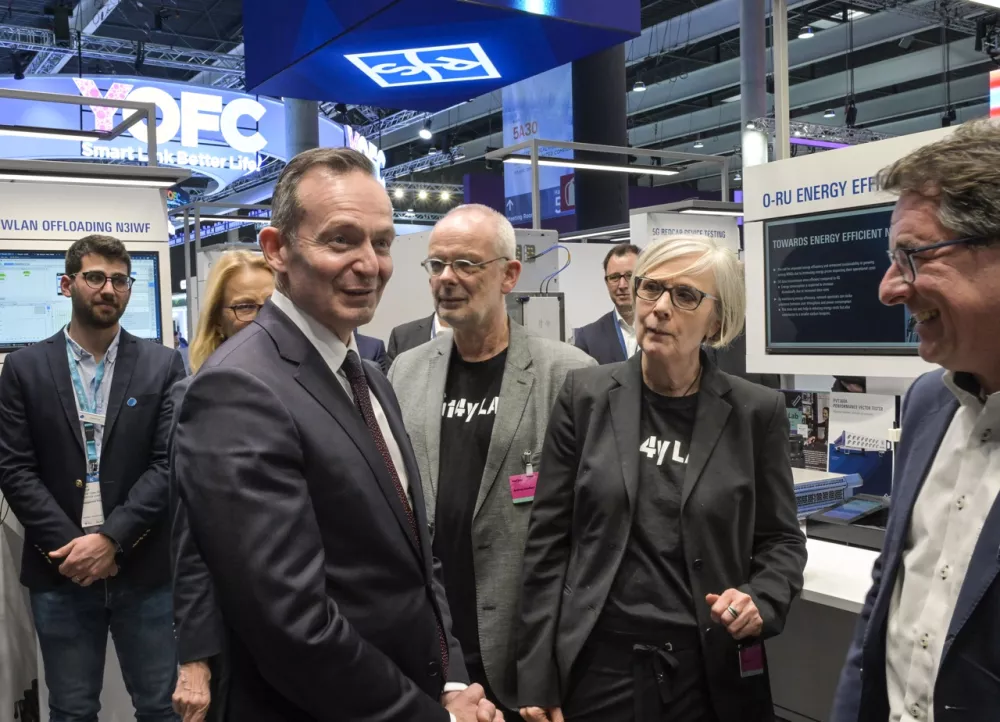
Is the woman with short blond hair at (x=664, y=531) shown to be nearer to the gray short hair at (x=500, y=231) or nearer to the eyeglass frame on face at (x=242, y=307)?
the gray short hair at (x=500, y=231)

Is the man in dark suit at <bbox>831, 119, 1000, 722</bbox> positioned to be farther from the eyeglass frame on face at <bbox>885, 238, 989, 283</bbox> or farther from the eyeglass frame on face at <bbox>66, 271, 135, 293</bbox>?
the eyeglass frame on face at <bbox>66, 271, 135, 293</bbox>

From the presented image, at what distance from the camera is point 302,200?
141cm

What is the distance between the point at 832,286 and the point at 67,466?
2.63 metres

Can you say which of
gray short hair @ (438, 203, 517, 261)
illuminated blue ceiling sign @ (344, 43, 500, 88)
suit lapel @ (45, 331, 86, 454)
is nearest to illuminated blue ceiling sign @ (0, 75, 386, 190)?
illuminated blue ceiling sign @ (344, 43, 500, 88)

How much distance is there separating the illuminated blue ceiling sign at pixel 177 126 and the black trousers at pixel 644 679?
10.9m

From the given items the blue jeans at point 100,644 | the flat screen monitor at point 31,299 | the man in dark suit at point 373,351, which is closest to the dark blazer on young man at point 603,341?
the man in dark suit at point 373,351

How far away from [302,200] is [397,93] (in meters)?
4.54

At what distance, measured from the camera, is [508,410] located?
2.16 m

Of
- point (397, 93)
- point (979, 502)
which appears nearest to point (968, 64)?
point (397, 93)

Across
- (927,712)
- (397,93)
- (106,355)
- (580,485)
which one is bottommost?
(927,712)

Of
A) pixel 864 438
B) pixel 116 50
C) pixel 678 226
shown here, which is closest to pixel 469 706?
pixel 864 438

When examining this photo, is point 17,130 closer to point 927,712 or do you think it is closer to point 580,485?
point 580,485

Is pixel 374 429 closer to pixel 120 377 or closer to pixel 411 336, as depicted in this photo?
pixel 120 377

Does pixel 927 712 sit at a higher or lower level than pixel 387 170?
lower
